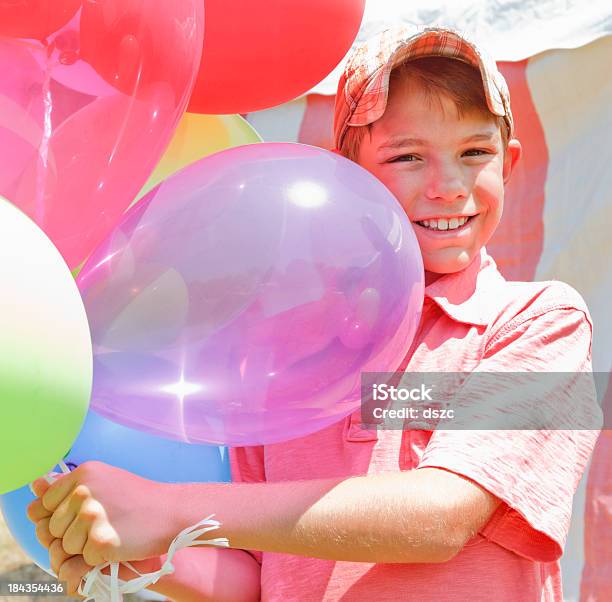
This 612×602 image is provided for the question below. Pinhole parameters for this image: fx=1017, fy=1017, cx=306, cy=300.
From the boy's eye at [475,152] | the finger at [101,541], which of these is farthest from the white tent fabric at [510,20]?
the finger at [101,541]

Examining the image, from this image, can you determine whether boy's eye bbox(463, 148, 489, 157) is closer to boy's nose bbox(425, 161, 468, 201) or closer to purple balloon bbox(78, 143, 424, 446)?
boy's nose bbox(425, 161, 468, 201)

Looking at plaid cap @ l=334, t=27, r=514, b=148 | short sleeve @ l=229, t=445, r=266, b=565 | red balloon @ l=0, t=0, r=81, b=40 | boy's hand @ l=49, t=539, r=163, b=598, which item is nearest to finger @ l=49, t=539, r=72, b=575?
boy's hand @ l=49, t=539, r=163, b=598

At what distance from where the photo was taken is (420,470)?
38.6 inches

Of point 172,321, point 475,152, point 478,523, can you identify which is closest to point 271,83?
point 475,152

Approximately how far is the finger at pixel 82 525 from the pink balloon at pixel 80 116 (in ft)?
0.80

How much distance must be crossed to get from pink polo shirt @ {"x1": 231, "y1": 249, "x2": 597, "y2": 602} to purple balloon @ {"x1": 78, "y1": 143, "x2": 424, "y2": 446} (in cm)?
14

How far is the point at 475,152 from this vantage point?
119cm

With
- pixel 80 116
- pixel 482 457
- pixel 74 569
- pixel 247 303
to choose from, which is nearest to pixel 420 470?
pixel 482 457

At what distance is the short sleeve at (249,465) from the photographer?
127 centimetres

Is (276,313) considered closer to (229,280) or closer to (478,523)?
(229,280)

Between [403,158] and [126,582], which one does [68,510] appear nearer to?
[126,582]

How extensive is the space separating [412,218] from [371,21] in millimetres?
1289

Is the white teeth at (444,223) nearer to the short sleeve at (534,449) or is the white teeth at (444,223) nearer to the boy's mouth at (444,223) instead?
the boy's mouth at (444,223)

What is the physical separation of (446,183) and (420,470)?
34 centimetres
